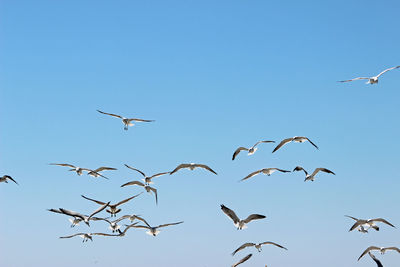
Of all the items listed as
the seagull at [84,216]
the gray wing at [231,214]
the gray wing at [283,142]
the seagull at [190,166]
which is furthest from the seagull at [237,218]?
the gray wing at [283,142]

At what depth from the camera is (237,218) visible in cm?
3891

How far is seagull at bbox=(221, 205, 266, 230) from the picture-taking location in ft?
124

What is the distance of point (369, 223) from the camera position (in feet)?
151

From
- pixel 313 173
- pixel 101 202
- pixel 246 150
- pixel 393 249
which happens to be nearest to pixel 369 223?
pixel 393 249

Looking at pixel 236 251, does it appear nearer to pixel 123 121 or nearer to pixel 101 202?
pixel 101 202

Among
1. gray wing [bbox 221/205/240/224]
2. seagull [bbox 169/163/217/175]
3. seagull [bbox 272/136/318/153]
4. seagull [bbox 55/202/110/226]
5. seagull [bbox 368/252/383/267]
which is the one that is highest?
seagull [bbox 272/136/318/153]

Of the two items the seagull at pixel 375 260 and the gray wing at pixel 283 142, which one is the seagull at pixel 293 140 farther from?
the seagull at pixel 375 260

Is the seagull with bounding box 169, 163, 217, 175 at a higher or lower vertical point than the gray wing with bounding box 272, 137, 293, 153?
lower

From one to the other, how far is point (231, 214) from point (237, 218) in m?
0.77

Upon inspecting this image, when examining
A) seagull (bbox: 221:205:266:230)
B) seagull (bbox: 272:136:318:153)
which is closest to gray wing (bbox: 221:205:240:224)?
seagull (bbox: 221:205:266:230)

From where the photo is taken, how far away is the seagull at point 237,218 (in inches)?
1491

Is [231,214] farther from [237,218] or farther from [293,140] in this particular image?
[293,140]

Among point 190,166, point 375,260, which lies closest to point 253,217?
point 190,166

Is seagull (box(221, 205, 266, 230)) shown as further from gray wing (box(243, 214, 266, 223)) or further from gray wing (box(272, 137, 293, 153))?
gray wing (box(272, 137, 293, 153))
